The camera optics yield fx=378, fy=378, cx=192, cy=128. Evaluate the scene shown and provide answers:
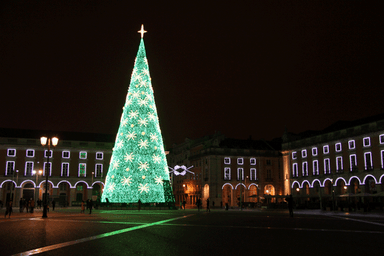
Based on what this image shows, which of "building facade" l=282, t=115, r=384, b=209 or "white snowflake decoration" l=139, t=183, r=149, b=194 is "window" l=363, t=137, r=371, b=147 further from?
"white snowflake decoration" l=139, t=183, r=149, b=194

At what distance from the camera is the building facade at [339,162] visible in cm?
5606

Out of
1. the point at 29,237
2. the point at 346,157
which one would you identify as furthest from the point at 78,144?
the point at 29,237

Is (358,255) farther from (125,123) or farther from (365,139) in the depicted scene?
(365,139)

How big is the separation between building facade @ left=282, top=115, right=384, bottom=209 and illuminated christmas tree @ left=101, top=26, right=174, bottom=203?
2543 centimetres

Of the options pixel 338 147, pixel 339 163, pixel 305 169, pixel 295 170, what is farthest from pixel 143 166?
pixel 295 170

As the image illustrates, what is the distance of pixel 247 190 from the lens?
78000mm

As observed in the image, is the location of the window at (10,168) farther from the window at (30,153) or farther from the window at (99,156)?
the window at (99,156)

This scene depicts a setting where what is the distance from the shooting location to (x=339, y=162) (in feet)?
211

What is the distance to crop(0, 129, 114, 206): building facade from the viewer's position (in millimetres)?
70250

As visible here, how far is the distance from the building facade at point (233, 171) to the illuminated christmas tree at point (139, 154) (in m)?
42.0

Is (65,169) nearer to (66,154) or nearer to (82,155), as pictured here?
(66,154)

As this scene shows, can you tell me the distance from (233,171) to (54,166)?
3605 centimetres

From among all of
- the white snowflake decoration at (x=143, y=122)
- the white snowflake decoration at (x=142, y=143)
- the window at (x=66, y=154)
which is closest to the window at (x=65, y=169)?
the window at (x=66, y=154)

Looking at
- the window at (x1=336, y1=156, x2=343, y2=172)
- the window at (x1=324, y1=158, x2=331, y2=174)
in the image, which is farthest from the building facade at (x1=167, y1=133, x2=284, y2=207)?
the window at (x1=336, y1=156, x2=343, y2=172)
